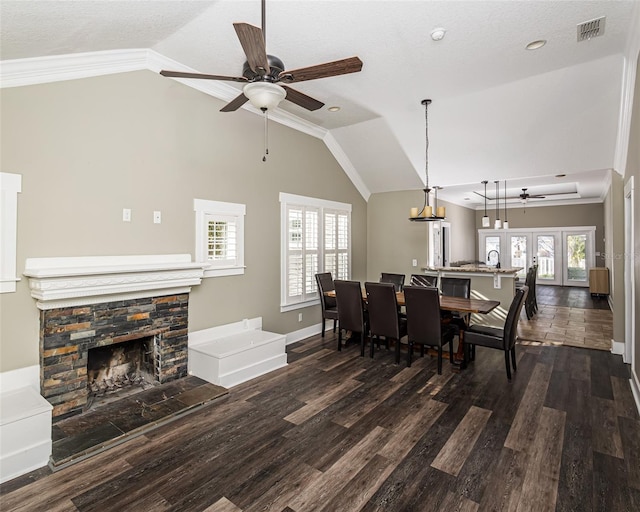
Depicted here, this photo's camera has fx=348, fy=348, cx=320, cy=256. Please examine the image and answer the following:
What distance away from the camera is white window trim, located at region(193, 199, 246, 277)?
408 cm

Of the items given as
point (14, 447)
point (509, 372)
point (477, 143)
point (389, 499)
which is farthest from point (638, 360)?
point (14, 447)

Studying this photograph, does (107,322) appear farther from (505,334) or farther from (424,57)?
(505,334)

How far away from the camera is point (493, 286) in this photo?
6004mm

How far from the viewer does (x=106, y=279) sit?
3098 mm

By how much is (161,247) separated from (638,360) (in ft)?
16.1

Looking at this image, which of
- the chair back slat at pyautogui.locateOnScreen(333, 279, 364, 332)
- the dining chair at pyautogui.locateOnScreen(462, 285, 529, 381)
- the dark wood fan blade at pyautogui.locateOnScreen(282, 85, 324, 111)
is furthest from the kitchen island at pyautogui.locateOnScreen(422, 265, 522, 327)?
the dark wood fan blade at pyautogui.locateOnScreen(282, 85, 324, 111)

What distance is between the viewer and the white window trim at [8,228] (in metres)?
2.73

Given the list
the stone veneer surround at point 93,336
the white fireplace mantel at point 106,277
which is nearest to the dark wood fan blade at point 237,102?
the white fireplace mantel at point 106,277

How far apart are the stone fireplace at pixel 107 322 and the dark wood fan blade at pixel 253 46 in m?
2.12

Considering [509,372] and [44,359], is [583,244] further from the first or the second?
[44,359]

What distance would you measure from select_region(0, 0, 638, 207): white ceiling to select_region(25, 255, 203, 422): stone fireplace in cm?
177

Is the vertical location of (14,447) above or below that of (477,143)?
below

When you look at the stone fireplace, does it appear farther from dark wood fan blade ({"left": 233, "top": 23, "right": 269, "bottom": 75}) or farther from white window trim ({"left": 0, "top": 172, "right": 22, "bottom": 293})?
dark wood fan blade ({"left": 233, "top": 23, "right": 269, "bottom": 75})

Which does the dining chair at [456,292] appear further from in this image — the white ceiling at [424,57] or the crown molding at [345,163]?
the crown molding at [345,163]
